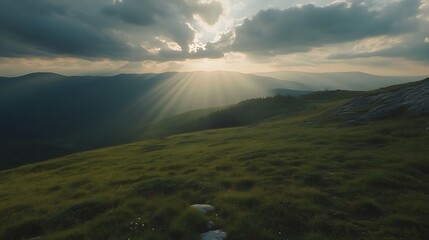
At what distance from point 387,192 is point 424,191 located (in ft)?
6.80

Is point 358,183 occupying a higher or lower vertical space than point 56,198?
higher

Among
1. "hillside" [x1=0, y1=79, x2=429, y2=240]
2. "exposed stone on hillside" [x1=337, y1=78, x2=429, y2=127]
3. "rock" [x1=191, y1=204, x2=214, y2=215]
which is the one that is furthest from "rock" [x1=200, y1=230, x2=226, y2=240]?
"exposed stone on hillside" [x1=337, y1=78, x2=429, y2=127]

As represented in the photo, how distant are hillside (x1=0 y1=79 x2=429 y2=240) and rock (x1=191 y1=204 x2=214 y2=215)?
1.30ft

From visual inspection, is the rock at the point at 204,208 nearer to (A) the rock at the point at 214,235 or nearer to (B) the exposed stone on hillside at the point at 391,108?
(A) the rock at the point at 214,235

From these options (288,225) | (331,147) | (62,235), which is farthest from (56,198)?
(331,147)

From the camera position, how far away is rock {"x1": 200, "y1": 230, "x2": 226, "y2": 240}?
13.7 metres

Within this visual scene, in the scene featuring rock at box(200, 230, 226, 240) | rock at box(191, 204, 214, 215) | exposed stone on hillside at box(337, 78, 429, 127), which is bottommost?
rock at box(200, 230, 226, 240)

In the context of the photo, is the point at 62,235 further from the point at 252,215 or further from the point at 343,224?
→ the point at 343,224

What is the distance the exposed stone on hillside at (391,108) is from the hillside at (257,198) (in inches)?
377

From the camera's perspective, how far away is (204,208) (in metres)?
16.5

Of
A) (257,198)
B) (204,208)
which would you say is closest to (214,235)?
(204,208)

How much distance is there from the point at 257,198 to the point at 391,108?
1292 inches

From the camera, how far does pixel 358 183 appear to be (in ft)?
63.0

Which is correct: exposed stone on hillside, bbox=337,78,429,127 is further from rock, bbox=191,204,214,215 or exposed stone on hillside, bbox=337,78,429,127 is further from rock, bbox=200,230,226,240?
rock, bbox=200,230,226,240
